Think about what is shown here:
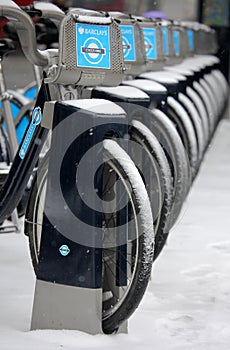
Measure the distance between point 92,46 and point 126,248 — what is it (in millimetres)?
628

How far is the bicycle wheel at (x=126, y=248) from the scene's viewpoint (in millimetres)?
2756

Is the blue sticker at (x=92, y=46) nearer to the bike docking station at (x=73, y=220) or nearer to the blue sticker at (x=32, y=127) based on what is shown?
the bike docking station at (x=73, y=220)

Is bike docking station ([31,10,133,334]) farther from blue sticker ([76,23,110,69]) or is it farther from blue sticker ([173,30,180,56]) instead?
blue sticker ([173,30,180,56])

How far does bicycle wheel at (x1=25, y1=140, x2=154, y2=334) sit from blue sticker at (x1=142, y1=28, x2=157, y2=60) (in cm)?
178

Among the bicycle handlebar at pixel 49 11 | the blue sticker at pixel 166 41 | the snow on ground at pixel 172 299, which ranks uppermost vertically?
the bicycle handlebar at pixel 49 11

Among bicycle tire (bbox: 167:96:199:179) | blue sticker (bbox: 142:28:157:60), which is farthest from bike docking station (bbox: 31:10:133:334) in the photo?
blue sticker (bbox: 142:28:157:60)

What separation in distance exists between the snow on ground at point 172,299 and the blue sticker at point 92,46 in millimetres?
816

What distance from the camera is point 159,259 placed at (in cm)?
398

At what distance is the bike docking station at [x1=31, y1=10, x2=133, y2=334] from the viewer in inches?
108

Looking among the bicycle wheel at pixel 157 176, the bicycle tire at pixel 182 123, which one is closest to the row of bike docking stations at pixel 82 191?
the bicycle wheel at pixel 157 176

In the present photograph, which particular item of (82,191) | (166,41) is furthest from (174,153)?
(166,41)

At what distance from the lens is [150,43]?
4.71 meters

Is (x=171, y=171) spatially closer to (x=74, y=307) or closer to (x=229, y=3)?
(x=74, y=307)

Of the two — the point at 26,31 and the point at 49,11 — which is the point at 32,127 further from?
the point at 49,11
